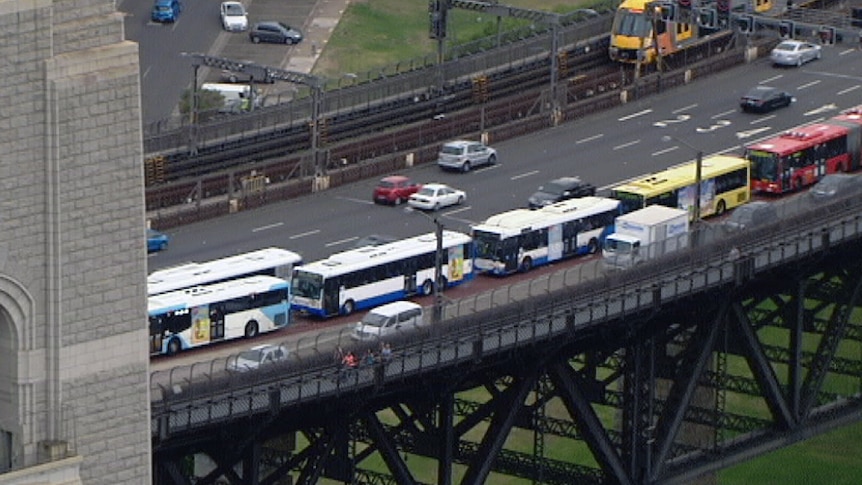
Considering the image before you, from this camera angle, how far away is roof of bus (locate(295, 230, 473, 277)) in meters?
111

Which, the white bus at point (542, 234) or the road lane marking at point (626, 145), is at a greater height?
Result: the white bus at point (542, 234)

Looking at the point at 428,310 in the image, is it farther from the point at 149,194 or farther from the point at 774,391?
the point at 149,194

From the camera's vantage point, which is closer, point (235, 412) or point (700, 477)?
point (235, 412)

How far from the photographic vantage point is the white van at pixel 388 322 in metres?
101

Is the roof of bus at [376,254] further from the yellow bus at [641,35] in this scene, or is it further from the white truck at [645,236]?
the yellow bus at [641,35]

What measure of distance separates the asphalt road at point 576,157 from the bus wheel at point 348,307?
336 inches

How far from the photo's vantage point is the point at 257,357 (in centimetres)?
9656

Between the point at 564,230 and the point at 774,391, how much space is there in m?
10.6

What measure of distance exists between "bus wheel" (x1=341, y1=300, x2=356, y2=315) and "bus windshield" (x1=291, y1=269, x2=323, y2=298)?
1237mm

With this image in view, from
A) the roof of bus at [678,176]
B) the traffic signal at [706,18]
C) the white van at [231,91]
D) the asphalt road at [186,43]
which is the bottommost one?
the asphalt road at [186,43]

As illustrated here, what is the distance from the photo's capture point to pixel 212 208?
415 feet

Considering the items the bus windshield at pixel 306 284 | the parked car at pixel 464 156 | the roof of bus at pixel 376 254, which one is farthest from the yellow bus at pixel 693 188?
the bus windshield at pixel 306 284

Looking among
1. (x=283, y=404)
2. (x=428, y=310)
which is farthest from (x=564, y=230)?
(x=283, y=404)

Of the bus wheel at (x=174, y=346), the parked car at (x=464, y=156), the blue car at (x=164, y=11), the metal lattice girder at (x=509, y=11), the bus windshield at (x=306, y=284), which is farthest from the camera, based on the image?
the blue car at (x=164, y=11)
